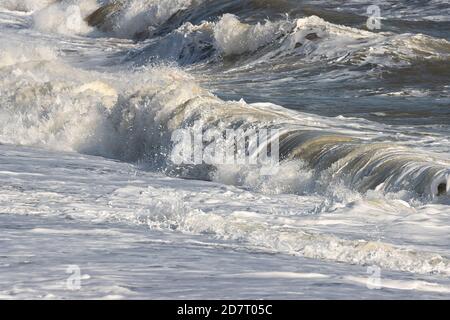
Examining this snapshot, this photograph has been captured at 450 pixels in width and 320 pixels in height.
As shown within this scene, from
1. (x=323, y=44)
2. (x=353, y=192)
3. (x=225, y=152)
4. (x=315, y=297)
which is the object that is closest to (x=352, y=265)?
(x=315, y=297)

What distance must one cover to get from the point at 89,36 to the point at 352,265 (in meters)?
29.5

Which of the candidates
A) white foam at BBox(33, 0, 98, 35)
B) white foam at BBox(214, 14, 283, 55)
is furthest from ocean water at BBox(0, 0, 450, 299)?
white foam at BBox(33, 0, 98, 35)

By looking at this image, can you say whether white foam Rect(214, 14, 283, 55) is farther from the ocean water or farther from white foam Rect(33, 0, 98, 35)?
white foam Rect(33, 0, 98, 35)

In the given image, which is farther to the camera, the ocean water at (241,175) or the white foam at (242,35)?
the white foam at (242,35)

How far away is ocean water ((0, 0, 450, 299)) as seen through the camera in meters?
6.52

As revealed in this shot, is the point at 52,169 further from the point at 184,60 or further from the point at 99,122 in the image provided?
the point at 184,60

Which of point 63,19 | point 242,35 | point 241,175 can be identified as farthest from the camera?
point 63,19

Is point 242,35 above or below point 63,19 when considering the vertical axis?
below

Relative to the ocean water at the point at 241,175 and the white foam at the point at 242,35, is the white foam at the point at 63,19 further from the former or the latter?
the ocean water at the point at 241,175

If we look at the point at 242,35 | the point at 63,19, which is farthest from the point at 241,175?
the point at 63,19

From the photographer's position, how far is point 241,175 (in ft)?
38.0

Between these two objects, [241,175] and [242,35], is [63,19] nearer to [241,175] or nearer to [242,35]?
[242,35]

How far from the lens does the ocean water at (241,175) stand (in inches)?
257

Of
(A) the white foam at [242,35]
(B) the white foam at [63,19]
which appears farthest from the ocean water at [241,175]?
(B) the white foam at [63,19]
